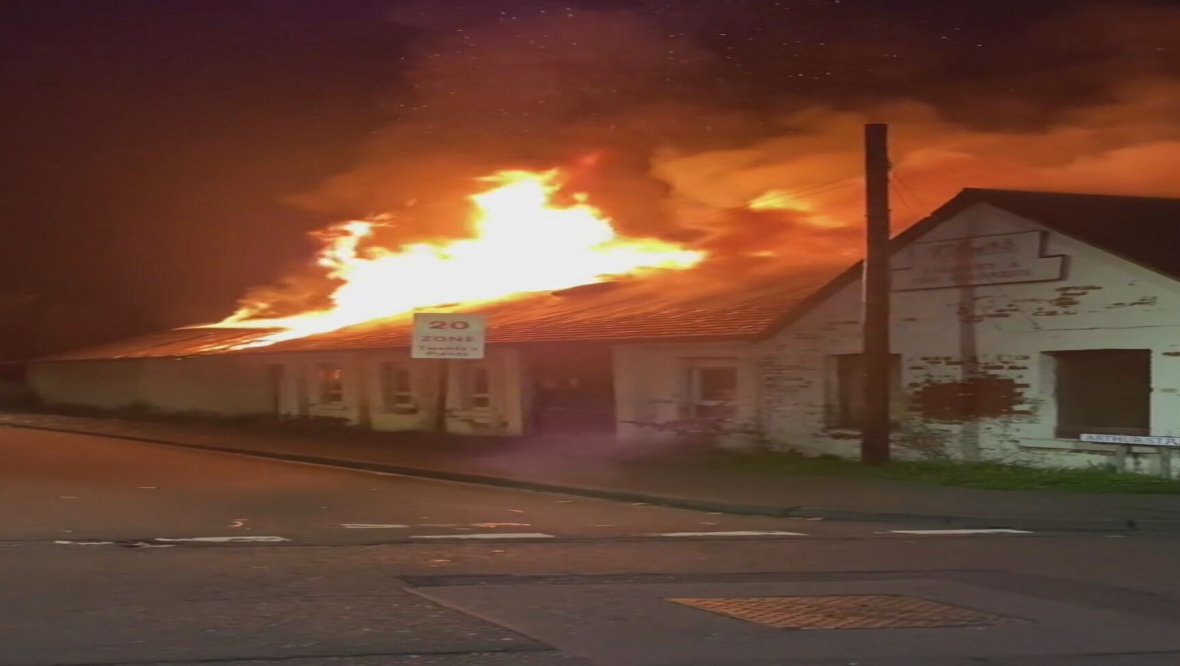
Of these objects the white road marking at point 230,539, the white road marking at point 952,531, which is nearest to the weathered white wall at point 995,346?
the white road marking at point 952,531

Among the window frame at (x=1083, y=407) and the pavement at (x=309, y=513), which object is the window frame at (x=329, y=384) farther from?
the window frame at (x=1083, y=407)

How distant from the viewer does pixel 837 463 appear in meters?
19.2

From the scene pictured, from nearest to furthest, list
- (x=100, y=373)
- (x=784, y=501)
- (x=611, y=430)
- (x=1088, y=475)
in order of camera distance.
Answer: (x=784, y=501) < (x=1088, y=475) < (x=611, y=430) < (x=100, y=373)

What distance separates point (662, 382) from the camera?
76.6ft

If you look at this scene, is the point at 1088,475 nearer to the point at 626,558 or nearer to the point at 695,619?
the point at 626,558

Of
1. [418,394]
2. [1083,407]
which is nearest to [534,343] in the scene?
[418,394]

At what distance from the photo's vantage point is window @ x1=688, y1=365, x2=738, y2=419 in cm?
2222

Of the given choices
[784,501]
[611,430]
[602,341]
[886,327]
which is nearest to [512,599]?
[784,501]

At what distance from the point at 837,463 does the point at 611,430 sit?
7.51m

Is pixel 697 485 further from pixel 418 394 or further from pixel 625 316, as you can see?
pixel 418 394

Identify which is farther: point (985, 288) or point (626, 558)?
point (985, 288)

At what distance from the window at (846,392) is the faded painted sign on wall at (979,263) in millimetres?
1541

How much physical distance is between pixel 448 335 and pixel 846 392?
8.01m

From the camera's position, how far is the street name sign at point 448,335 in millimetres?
23172
